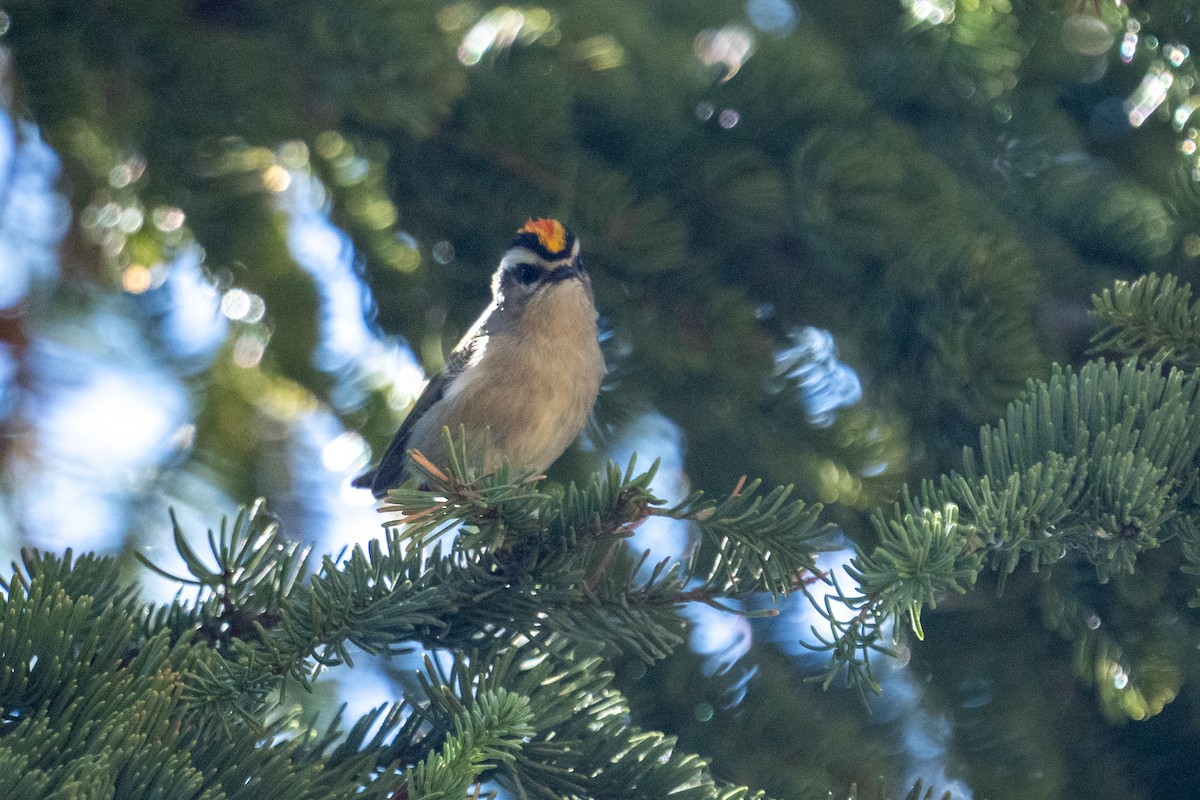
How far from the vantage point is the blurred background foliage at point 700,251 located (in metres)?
2.35

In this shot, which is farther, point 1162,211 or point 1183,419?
point 1162,211

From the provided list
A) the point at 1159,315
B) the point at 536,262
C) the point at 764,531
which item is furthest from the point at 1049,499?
the point at 536,262

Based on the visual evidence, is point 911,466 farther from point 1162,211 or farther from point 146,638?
point 146,638

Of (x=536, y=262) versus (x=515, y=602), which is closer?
(x=515, y=602)

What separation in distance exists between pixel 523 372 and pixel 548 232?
1.54 ft

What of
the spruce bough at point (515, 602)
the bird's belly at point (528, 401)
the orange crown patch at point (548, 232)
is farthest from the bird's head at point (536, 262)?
the spruce bough at point (515, 602)

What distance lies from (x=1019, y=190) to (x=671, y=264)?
0.92m

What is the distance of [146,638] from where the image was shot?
1.60m

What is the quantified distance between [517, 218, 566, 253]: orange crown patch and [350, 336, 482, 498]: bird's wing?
0.38 meters

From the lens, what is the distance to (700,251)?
9.08 feet

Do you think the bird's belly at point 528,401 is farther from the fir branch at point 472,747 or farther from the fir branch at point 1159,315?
the fir branch at point 472,747

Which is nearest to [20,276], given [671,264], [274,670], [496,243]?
[496,243]

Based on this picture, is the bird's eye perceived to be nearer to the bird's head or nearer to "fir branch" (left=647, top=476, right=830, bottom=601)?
the bird's head

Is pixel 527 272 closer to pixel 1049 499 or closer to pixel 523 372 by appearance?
pixel 523 372
